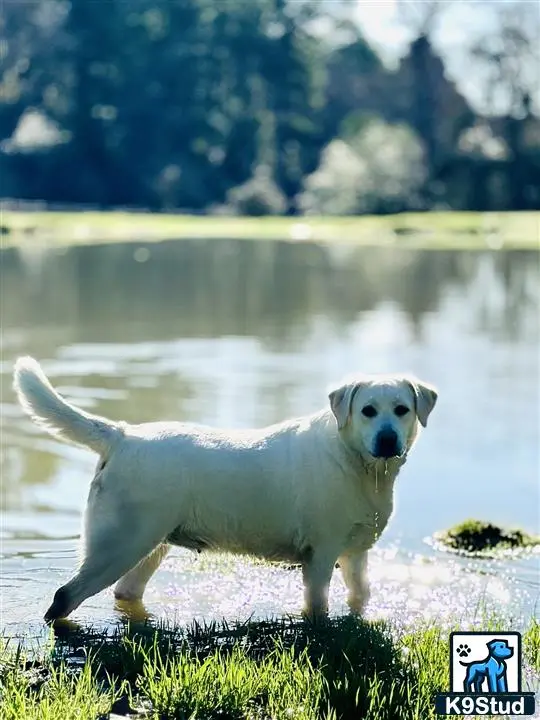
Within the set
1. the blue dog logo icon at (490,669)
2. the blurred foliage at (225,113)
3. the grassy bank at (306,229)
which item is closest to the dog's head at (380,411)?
the blue dog logo icon at (490,669)

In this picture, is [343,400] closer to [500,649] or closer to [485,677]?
[500,649]

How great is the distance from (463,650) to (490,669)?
15 centimetres

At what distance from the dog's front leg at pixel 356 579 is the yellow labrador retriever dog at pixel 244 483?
172mm

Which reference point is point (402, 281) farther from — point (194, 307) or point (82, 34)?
point (82, 34)

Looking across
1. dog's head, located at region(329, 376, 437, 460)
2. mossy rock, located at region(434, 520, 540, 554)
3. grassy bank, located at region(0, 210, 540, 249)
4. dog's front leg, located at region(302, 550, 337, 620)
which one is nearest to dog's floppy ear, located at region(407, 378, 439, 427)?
dog's head, located at region(329, 376, 437, 460)

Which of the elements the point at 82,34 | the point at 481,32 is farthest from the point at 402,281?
the point at 82,34

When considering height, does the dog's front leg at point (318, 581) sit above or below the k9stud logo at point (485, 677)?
above

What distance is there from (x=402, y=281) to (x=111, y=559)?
24.8 metres

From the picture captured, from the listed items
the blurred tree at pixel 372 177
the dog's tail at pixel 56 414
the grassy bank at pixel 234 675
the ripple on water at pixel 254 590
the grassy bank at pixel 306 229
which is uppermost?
the blurred tree at pixel 372 177

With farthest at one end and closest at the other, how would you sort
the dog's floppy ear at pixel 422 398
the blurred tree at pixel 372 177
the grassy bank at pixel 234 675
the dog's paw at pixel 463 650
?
the blurred tree at pixel 372 177 < the dog's floppy ear at pixel 422 398 < the dog's paw at pixel 463 650 < the grassy bank at pixel 234 675

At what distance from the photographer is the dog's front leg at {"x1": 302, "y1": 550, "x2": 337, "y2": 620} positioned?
6562 millimetres

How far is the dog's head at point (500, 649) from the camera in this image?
548 cm

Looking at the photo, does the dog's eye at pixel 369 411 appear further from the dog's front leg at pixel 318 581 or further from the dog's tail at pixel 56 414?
the dog's tail at pixel 56 414

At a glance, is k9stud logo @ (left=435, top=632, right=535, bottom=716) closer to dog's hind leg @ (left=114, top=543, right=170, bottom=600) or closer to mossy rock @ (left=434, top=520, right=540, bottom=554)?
dog's hind leg @ (left=114, top=543, right=170, bottom=600)
